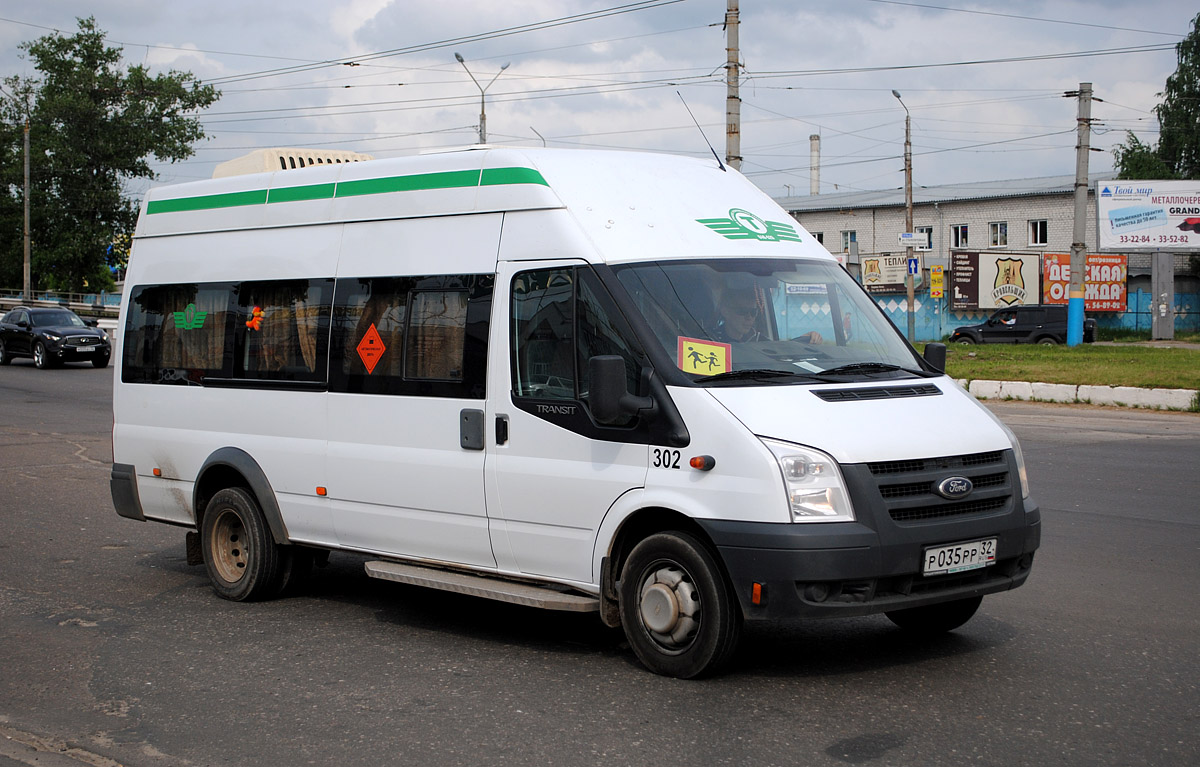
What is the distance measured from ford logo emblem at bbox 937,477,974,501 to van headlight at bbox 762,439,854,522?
44 centimetres

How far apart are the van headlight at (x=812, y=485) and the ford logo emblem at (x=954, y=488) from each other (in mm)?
440

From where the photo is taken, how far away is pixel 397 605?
7.11 metres

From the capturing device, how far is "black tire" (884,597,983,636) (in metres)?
5.91

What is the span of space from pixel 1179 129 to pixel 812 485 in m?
62.2

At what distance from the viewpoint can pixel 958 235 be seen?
57.9m

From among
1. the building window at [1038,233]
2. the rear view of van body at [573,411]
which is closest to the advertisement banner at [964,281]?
the building window at [1038,233]

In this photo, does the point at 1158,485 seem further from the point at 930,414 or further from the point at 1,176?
the point at 1,176

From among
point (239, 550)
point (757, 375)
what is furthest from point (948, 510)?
point (239, 550)

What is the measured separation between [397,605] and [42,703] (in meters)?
2.22

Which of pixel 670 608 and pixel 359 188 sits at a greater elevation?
pixel 359 188

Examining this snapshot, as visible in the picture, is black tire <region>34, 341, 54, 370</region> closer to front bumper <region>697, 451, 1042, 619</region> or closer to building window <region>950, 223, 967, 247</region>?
front bumper <region>697, 451, 1042, 619</region>

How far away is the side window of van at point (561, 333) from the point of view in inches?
220

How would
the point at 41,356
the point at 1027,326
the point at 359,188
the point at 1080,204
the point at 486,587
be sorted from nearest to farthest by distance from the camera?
the point at 486,587, the point at 359,188, the point at 1080,204, the point at 41,356, the point at 1027,326

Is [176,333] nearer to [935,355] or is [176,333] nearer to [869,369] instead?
[869,369]
